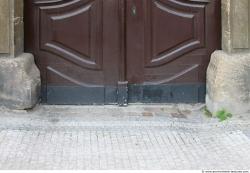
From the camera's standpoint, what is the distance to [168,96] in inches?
314

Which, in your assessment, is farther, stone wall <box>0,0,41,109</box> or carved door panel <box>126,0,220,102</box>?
carved door panel <box>126,0,220,102</box>

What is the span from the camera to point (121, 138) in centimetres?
677

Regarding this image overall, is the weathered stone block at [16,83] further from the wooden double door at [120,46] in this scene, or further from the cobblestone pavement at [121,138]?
the wooden double door at [120,46]

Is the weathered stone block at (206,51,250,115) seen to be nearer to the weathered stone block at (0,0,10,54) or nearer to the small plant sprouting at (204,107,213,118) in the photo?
the small plant sprouting at (204,107,213,118)

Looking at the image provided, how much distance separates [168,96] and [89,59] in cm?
112

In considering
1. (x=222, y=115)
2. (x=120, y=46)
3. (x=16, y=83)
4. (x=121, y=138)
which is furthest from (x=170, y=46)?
(x=16, y=83)

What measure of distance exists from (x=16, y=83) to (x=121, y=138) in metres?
1.54

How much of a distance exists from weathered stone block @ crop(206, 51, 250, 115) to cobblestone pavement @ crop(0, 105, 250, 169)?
0.17 metres

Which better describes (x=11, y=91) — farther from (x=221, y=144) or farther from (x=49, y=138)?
(x=221, y=144)

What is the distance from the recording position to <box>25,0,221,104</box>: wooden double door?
7809mm

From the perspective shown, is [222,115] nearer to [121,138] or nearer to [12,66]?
[121,138]

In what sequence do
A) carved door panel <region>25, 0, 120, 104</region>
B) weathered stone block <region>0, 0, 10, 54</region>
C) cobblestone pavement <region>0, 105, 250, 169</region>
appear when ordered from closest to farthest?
cobblestone pavement <region>0, 105, 250, 169</region>, weathered stone block <region>0, 0, 10, 54</region>, carved door panel <region>25, 0, 120, 104</region>

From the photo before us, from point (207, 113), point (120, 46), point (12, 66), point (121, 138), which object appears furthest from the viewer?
point (120, 46)

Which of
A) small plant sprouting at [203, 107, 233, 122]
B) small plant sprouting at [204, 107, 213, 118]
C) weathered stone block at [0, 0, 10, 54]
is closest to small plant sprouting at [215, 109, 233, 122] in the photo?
small plant sprouting at [203, 107, 233, 122]
